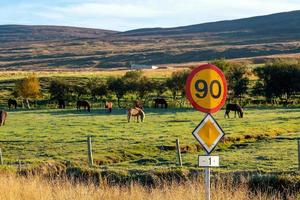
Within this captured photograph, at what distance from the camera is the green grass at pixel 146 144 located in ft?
70.5

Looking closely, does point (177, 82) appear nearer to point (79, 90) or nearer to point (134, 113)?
point (79, 90)

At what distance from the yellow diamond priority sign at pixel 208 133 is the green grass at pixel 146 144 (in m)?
8.85

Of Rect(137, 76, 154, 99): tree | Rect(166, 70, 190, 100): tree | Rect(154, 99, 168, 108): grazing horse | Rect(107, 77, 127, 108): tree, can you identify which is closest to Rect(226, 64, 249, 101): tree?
Rect(166, 70, 190, 100): tree

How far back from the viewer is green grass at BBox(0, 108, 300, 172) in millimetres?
21500

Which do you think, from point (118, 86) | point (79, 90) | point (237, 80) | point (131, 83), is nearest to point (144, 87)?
point (131, 83)

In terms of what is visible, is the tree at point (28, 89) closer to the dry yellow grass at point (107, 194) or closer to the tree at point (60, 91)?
the tree at point (60, 91)

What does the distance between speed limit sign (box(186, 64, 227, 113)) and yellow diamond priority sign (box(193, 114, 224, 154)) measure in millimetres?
208

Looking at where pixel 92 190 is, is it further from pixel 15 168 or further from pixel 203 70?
pixel 15 168

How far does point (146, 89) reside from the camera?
236 ft

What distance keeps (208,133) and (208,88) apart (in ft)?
2.63

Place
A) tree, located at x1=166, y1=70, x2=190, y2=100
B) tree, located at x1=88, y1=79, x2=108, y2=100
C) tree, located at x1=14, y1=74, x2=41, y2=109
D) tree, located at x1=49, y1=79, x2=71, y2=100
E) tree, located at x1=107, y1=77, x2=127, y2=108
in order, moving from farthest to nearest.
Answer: tree, located at x1=49, y1=79, x2=71, y2=100 → tree, located at x1=88, y1=79, x2=108, y2=100 → tree, located at x1=107, y1=77, x2=127, y2=108 → tree, located at x1=14, y1=74, x2=41, y2=109 → tree, located at x1=166, y1=70, x2=190, y2=100

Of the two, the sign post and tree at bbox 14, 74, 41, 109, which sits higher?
the sign post

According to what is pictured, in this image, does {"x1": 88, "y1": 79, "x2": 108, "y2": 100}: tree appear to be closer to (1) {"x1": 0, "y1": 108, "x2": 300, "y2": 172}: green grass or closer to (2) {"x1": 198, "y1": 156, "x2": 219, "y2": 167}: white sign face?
(1) {"x1": 0, "y1": 108, "x2": 300, "y2": 172}: green grass

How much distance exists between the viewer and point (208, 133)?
10.2m
